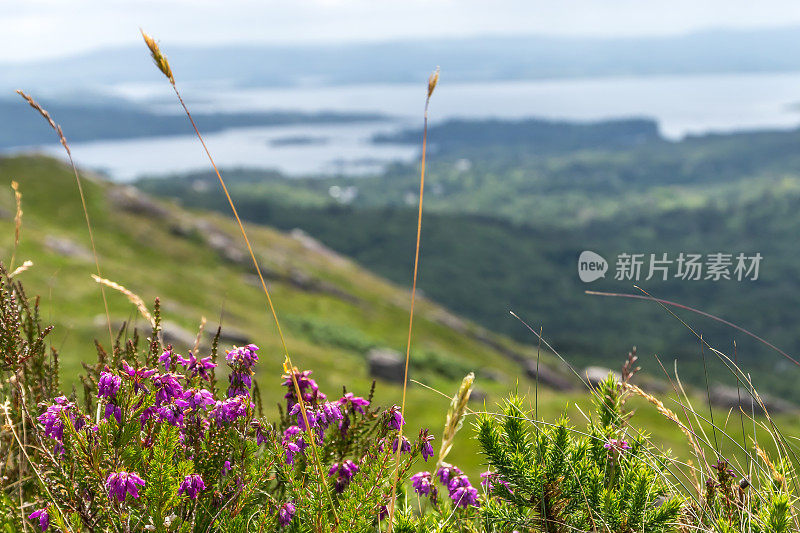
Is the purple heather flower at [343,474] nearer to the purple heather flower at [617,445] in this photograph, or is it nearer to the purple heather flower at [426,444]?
the purple heather flower at [426,444]

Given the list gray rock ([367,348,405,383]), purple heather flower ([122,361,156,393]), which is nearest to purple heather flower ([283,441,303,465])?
purple heather flower ([122,361,156,393])

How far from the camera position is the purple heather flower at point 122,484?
213 centimetres

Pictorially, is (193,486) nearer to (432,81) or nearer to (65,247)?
(432,81)

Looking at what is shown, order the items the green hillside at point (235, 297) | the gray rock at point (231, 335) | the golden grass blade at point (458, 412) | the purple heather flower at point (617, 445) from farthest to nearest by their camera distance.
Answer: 1. the gray rock at point (231, 335)
2. the green hillside at point (235, 297)
3. the purple heather flower at point (617, 445)
4. the golden grass blade at point (458, 412)

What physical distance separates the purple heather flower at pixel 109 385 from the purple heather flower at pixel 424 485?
1.40 meters

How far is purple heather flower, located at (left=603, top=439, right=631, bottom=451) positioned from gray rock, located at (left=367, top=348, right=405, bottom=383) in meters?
40.1

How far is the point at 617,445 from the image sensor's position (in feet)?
8.12

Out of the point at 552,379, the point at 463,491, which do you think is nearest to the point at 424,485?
the point at 463,491

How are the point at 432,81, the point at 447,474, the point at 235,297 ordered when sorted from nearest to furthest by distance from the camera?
the point at 432,81
the point at 447,474
the point at 235,297

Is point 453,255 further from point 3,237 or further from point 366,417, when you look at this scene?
point 366,417

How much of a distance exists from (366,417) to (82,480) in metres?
1.19

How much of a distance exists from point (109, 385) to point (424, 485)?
56.5 inches

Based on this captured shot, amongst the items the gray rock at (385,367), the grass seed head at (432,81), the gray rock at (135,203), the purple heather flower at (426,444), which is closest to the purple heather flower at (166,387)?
the purple heather flower at (426,444)

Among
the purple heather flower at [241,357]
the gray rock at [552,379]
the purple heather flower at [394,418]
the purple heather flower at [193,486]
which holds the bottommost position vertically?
the gray rock at [552,379]
